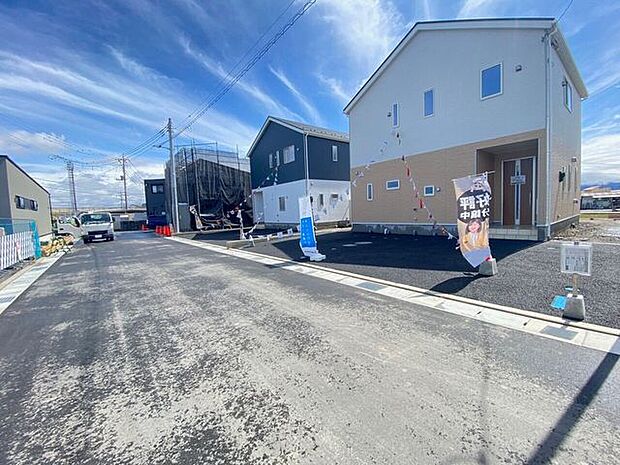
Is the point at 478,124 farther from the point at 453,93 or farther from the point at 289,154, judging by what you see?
the point at 289,154

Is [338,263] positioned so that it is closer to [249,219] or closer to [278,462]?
[278,462]

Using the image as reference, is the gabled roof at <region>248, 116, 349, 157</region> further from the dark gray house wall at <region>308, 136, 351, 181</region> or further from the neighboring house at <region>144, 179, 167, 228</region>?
the neighboring house at <region>144, 179, 167, 228</region>

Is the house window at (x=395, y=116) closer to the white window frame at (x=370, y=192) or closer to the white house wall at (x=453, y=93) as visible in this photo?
the white house wall at (x=453, y=93)

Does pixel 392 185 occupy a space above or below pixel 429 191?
above

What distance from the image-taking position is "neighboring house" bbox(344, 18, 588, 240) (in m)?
8.64

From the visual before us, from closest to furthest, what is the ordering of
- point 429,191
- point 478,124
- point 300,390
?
point 300,390, point 478,124, point 429,191

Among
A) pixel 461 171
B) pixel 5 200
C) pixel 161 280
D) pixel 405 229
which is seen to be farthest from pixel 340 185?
pixel 5 200

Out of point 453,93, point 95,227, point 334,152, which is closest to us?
point 453,93

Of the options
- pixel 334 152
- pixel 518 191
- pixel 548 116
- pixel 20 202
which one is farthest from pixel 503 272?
pixel 20 202

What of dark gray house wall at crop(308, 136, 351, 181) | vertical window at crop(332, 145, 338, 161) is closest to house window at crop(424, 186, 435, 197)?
dark gray house wall at crop(308, 136, 351, 181)

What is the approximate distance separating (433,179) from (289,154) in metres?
10.0

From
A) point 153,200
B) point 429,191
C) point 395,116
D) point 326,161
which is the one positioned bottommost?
point 429,191

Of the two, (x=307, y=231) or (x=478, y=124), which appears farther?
(x=478, y=124)

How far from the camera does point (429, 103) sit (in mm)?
11188
